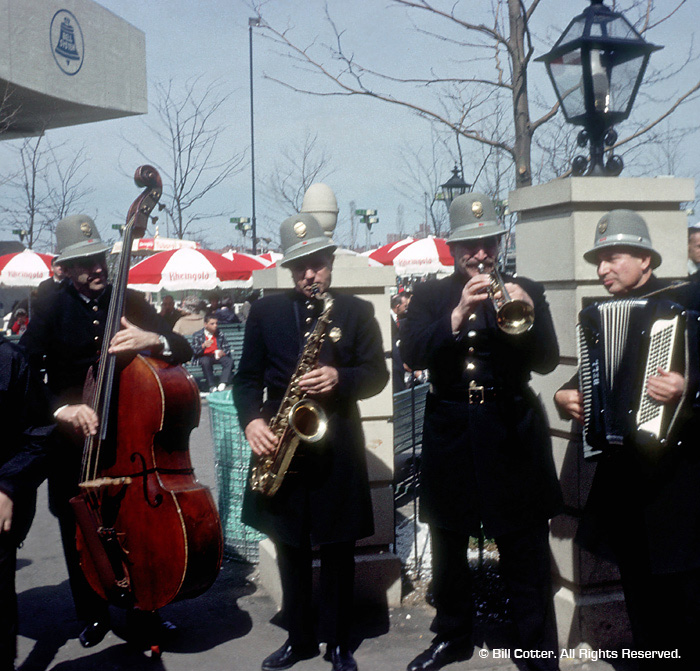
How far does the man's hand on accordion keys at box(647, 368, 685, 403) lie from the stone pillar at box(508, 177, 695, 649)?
0.86m

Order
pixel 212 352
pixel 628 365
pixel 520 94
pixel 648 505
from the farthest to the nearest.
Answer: pixel 212 352 < pixel 520 94 < pixel 648 505 < pixel 628 365

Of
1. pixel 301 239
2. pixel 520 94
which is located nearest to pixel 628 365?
pixel 301 239

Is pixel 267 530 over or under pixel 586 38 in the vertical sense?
under

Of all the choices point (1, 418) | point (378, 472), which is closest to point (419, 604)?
point (378, 472)

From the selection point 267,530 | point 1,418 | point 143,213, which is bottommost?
point 267,530

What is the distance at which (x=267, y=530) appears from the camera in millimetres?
3912

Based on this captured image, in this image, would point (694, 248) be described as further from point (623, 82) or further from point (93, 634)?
point (93, 634)

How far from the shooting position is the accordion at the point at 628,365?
2992 millimetres

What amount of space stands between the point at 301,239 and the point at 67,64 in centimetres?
3449

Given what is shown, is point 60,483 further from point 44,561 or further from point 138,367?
point 44,561

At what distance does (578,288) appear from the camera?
3820 millimetres

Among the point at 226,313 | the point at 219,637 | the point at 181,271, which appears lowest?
the point at 219,637

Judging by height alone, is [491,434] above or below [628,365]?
below

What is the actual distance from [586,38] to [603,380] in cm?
214
